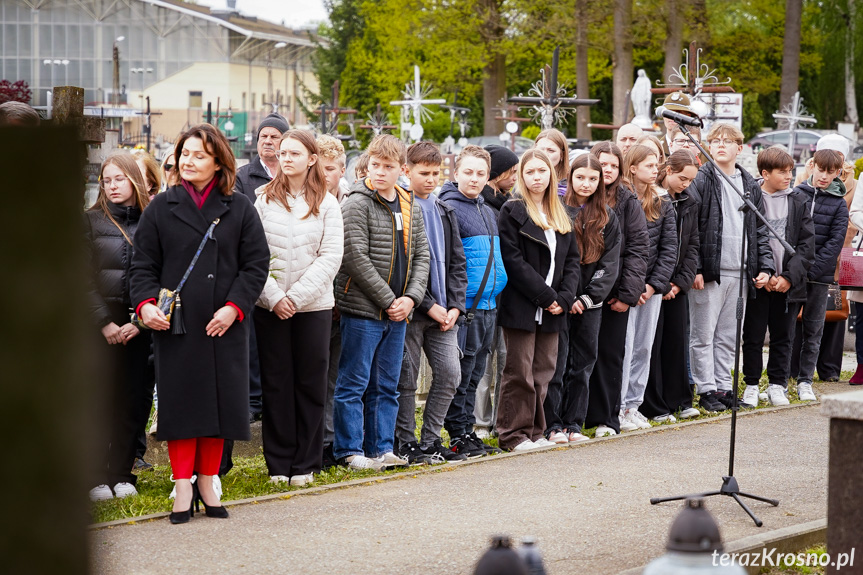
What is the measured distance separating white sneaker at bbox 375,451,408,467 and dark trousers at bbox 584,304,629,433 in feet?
6.45

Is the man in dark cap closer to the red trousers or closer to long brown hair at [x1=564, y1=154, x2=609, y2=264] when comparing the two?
long brown hair at [x1=564, y1=154, x2=609, y2=264]

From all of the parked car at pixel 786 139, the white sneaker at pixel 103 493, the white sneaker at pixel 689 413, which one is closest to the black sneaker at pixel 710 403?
the white sneaker at pixel 689 413

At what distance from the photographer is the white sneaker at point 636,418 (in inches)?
355

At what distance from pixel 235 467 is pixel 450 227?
2.18 metres

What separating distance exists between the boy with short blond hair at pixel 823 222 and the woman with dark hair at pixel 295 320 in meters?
5.55

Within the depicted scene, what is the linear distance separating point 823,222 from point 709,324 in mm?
1854

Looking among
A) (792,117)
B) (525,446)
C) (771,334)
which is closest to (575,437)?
(525,446)

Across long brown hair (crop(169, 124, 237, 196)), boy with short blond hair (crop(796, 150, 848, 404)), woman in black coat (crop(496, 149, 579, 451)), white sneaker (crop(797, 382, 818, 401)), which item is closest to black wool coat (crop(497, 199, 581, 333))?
woman in black coat (crop(496, 149, 579, 451))

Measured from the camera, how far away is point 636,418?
9086mm

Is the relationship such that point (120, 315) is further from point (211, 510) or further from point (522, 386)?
point (522, 386)

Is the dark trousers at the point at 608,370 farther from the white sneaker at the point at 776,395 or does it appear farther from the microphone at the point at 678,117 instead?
the microphone at the point at 678,117

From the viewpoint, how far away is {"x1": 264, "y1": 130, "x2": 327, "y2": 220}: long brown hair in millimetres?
6855

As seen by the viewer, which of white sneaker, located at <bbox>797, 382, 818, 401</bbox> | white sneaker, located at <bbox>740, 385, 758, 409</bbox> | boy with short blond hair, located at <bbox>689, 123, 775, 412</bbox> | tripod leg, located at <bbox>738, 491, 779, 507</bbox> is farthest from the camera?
white sneaker, located at <bbox>797, 382, 818, 401</bbox>

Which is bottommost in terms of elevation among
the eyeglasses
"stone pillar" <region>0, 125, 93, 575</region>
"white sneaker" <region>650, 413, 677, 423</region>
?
"white sneaker" <region>650, 413, 677, 423</region>
